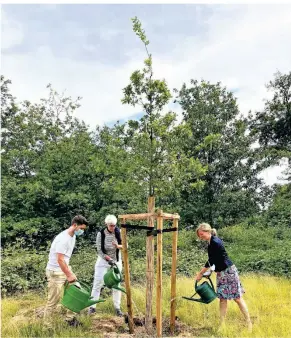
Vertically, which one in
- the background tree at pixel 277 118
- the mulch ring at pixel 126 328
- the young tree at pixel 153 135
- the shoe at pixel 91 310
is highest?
the background tree at pixel 277 118

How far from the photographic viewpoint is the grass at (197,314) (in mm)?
5074

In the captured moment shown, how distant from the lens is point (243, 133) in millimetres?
17031

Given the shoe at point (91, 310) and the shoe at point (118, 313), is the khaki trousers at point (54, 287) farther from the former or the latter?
the shoe at point (118, 313)

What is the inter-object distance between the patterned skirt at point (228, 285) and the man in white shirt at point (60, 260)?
1.99m

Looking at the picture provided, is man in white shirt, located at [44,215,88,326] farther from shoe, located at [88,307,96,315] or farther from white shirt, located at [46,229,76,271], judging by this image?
shoe, located at [88,307,96,315]

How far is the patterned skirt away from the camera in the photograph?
17.6 ft

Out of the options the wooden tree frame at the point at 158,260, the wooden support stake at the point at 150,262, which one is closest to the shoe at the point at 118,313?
the wooden tree frame at the point at 158,260

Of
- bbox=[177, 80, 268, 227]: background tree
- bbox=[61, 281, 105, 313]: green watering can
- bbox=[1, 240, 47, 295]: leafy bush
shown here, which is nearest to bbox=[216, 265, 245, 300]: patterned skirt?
bbox=[61, 281, 105, 313]: green watering can

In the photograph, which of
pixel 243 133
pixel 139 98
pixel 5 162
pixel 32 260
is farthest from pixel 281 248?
pixel 5 162

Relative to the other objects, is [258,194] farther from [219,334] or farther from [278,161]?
[219,334]

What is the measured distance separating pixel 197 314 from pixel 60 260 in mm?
2417

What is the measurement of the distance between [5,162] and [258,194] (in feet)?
35.0

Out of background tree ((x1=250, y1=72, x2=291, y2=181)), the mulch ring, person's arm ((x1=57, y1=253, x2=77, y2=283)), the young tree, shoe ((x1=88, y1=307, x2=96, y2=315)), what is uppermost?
background tree ((x1=250, y1=72, x2=291, y2=181))

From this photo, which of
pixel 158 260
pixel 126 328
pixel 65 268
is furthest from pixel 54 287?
pixel 158 260
